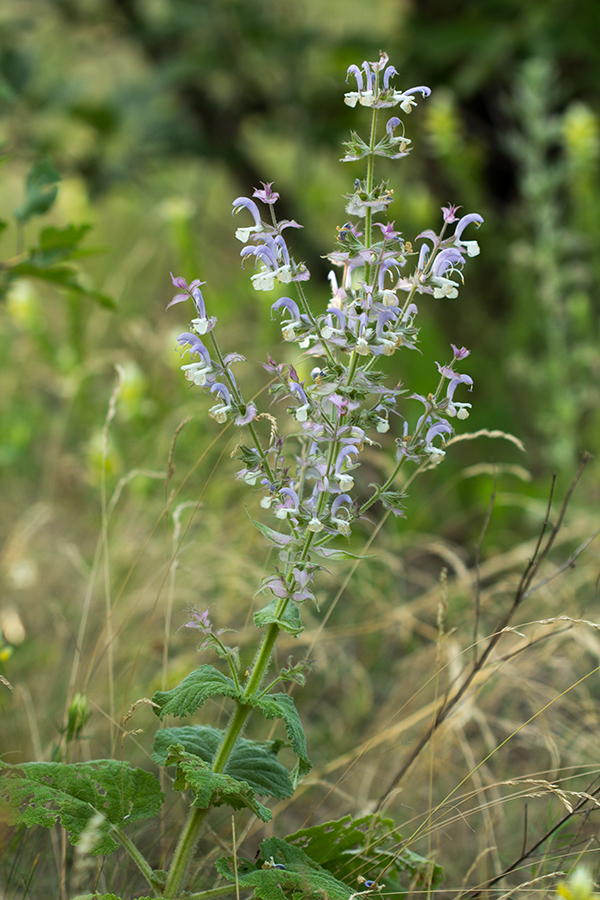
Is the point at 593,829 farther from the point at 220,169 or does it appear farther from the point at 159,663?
the point at 220,169

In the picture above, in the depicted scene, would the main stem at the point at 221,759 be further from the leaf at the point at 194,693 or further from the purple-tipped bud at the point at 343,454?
the purple-tipped bud at the point at 343,454

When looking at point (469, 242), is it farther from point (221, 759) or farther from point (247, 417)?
point (221, 759)

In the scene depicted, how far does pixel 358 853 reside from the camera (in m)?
1.11

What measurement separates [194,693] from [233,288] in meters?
3.26

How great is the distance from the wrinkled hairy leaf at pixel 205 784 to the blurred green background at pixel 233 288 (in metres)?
0.94

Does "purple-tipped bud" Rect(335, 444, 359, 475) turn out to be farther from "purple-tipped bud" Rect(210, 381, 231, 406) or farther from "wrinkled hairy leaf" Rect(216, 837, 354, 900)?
"wrinkled hairy leaf" Rect(216, 837, 354, 900)

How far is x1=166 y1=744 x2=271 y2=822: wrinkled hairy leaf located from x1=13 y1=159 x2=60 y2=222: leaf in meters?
1.11

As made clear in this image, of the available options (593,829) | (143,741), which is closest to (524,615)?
(593,829)

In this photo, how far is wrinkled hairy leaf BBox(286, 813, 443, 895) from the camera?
Result: 3.62 ft

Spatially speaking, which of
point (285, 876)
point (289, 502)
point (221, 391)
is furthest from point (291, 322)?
point (285, 876)

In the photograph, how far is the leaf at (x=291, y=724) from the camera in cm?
98

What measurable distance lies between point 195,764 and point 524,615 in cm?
155

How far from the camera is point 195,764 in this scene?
0.97 m

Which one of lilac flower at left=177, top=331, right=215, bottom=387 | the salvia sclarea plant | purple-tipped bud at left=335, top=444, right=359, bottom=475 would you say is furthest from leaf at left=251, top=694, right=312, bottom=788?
lilac flower at left=177, top=331, right=215, bottom=387
